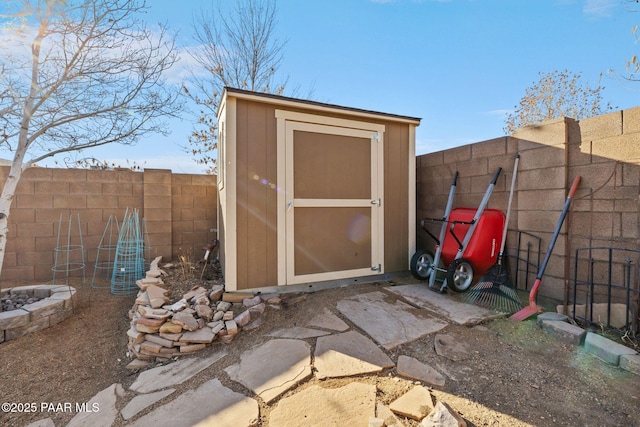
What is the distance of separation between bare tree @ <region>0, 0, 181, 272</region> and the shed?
6.12 ft

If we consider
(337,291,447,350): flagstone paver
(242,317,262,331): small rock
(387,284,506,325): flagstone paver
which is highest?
(387,284,506,325): flagstone paver

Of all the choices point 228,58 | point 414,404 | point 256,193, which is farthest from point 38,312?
point 228,58

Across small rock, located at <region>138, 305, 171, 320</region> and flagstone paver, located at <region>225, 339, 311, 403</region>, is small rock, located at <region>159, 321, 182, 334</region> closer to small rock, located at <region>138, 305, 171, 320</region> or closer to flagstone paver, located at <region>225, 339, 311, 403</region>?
small rock, located at <region>138, 305, 171, 320</region>

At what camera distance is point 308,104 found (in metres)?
3.09

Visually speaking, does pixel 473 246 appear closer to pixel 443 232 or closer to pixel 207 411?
pixel 443 232

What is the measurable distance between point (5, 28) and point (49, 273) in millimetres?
2867

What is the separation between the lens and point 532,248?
2.85 meters

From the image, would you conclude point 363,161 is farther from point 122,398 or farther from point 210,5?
point 210,5

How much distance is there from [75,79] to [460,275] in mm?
5094

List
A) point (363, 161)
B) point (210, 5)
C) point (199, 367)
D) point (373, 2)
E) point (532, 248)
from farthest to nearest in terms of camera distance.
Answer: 1. point (210, 5)
2. point (373, 2)
3. point (363, 161)
4. point (532, 248)
5. point (199, 367)

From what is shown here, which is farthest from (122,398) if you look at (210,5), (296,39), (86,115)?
(210,5)

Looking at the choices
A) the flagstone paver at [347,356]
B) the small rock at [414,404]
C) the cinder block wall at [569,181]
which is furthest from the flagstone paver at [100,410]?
the cinder block wall at [569,181]

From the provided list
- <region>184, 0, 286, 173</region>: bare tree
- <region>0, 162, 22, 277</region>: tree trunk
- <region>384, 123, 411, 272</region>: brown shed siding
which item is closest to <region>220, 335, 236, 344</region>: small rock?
<region>384, 123, 411, 272</region>: brown shed siding

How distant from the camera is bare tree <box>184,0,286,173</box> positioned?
22.6 feet
